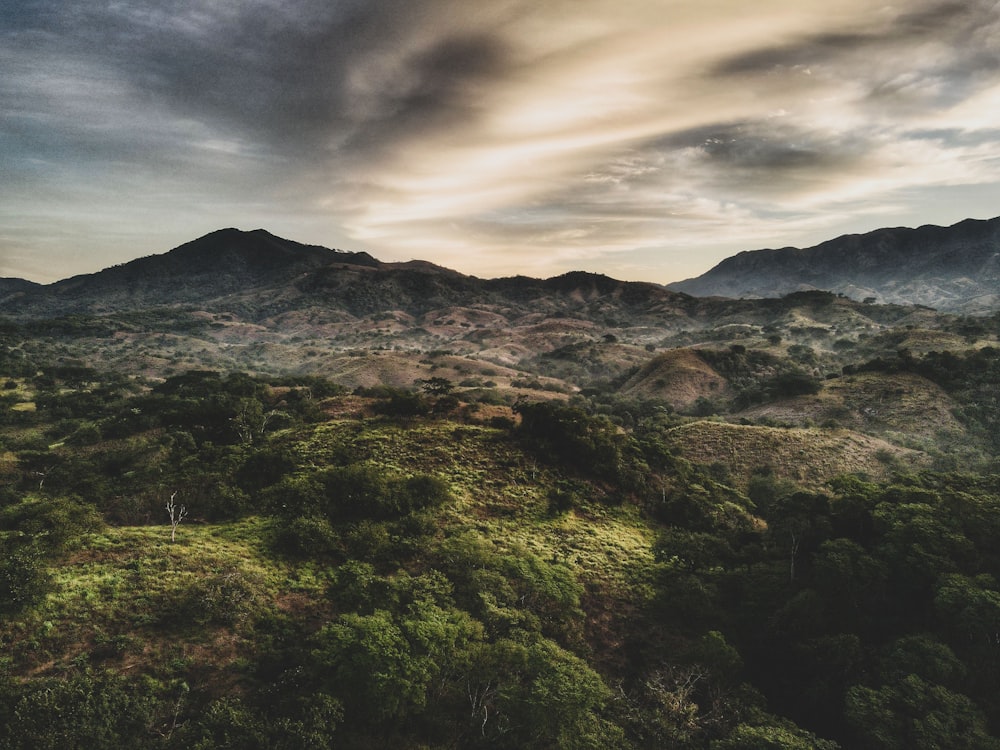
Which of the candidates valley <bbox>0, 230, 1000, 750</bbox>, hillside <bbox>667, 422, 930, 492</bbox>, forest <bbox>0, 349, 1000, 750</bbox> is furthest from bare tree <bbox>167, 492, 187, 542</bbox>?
hillside <bbox>667, 422, 930, 492</bbox>

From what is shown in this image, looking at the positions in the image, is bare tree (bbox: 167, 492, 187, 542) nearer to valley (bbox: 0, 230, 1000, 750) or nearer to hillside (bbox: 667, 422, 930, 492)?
valley (bbox: 0, 230, 1000, 750)

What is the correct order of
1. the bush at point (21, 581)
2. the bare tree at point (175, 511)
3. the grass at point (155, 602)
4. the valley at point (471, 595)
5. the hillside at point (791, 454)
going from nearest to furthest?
the valley at point (471, 595), the grass at point (155, 602), the bush at point (21, 581), the bare tree at point (175, 511), the hillside at point (791, 454)

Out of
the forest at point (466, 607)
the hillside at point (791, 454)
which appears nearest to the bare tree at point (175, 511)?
the forest at point (466, 607)

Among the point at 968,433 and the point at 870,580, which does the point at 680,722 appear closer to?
the point at 870,580

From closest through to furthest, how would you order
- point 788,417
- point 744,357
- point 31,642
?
point 31,642 < point 788,417 < point 744,357

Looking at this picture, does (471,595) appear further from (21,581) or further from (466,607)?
(21,581)

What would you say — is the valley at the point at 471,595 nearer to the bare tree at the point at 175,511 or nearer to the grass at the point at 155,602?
the grass at the point at 155,602

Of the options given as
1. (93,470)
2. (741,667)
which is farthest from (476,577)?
(93,470)

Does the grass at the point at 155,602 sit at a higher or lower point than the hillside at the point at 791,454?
higher
